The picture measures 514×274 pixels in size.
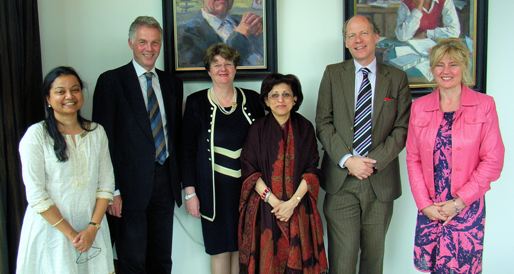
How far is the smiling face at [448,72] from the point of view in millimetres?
1946

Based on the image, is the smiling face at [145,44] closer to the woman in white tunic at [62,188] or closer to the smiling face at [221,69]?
the smiling face at [221,69]

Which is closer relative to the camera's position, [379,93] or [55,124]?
[55,124]

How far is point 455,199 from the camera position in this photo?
197cm

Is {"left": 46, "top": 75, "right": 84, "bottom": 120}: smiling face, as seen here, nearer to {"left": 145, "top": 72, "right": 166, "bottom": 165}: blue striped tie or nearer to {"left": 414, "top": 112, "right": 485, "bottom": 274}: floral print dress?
{"left": 145, "top": 72, "right": 166, "bottom": 165}: blue striped tie

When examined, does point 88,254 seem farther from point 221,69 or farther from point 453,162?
point 453,162

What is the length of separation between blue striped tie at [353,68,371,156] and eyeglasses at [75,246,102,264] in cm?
131

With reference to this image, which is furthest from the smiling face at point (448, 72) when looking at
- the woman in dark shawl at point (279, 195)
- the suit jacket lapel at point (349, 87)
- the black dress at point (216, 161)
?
the black dress at point (216, 161)

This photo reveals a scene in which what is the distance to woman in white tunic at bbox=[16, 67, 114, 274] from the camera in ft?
5.73

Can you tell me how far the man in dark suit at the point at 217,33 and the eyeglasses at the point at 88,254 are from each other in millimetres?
1187

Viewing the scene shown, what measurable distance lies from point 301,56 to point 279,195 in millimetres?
985

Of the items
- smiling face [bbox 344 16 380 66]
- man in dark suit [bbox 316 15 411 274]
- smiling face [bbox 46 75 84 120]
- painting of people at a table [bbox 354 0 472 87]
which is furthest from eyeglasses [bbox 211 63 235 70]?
painting of people at a table [bbox 354 0 472 87]

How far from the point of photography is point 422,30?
2777 mm

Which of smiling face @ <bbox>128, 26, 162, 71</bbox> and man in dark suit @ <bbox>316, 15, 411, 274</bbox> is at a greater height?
smiling face @ <bbox>128, 26, 162, 71</bbox>

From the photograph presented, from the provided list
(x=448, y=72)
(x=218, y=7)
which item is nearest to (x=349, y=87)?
(x=448, y=72)
